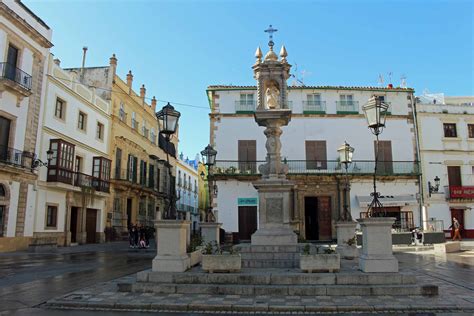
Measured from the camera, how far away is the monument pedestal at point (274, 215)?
1062 centimetres

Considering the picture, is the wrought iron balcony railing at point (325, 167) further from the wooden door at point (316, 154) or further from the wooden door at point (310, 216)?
the wooden door at point (310, 216)

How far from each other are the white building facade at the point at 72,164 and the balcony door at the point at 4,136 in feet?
7.58

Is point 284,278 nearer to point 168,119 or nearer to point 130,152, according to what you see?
point 168,119

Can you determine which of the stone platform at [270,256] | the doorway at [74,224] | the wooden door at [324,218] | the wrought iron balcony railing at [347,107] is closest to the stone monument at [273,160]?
the stone platform at [270,256]

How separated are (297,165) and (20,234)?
57.0 ft

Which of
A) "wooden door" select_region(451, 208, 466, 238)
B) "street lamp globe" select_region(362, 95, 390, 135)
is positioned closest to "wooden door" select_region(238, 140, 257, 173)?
"wooden door" select_region(451, 208, 466, 238)

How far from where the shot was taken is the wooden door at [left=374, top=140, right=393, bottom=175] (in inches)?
1088

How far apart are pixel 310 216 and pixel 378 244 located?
20.0 m

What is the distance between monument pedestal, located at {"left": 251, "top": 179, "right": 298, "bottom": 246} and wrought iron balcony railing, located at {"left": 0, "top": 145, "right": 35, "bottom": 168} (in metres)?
14.5

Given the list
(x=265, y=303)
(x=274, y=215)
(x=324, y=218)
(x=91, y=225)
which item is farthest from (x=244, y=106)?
(x=265, y=303)

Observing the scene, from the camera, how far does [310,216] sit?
27609 mm

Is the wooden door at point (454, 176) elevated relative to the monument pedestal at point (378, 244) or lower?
elevated

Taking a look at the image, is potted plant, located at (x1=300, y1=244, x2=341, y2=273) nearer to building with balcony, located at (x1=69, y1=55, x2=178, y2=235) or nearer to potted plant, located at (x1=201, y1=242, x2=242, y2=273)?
potted plant, located at (x1=201, y1=242, x2=242, y2=273)

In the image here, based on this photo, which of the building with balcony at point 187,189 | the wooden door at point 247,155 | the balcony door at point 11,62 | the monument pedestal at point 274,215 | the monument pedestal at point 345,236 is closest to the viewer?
the monument pedestal at point 274,215
